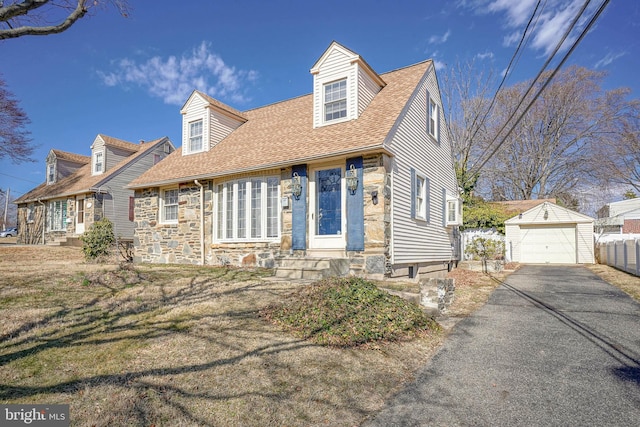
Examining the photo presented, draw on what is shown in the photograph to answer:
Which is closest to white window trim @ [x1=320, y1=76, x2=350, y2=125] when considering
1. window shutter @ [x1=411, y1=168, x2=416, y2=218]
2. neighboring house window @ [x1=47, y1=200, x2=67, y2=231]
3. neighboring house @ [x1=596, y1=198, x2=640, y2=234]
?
window shutter @ [x1=411, y1=168, x2=416, y2=218]

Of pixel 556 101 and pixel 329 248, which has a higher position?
pixel 556 101

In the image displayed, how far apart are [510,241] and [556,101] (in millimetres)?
17261

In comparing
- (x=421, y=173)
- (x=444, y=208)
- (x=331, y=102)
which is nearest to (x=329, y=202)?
(x=331, y=102)

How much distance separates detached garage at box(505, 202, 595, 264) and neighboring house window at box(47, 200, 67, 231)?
974 inches

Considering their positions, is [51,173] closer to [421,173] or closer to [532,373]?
[421,173]

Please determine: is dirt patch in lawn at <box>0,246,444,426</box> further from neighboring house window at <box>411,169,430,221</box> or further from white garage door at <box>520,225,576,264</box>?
white garage door at <box>520,225,576,264</box>

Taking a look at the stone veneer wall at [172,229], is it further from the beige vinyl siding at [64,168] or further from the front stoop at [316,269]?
the beige vinyl siding at [64,168]

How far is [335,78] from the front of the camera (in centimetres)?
1076

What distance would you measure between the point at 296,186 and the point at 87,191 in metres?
14.7

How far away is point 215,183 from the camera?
39.6 feet

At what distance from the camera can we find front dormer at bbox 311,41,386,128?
10492 mm

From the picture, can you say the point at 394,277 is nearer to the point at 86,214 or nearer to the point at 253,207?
the point at 253,207

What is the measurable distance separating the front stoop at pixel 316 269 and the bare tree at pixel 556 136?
23.2 metres

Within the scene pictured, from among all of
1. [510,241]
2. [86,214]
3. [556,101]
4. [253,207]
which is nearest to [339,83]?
[253,207]
